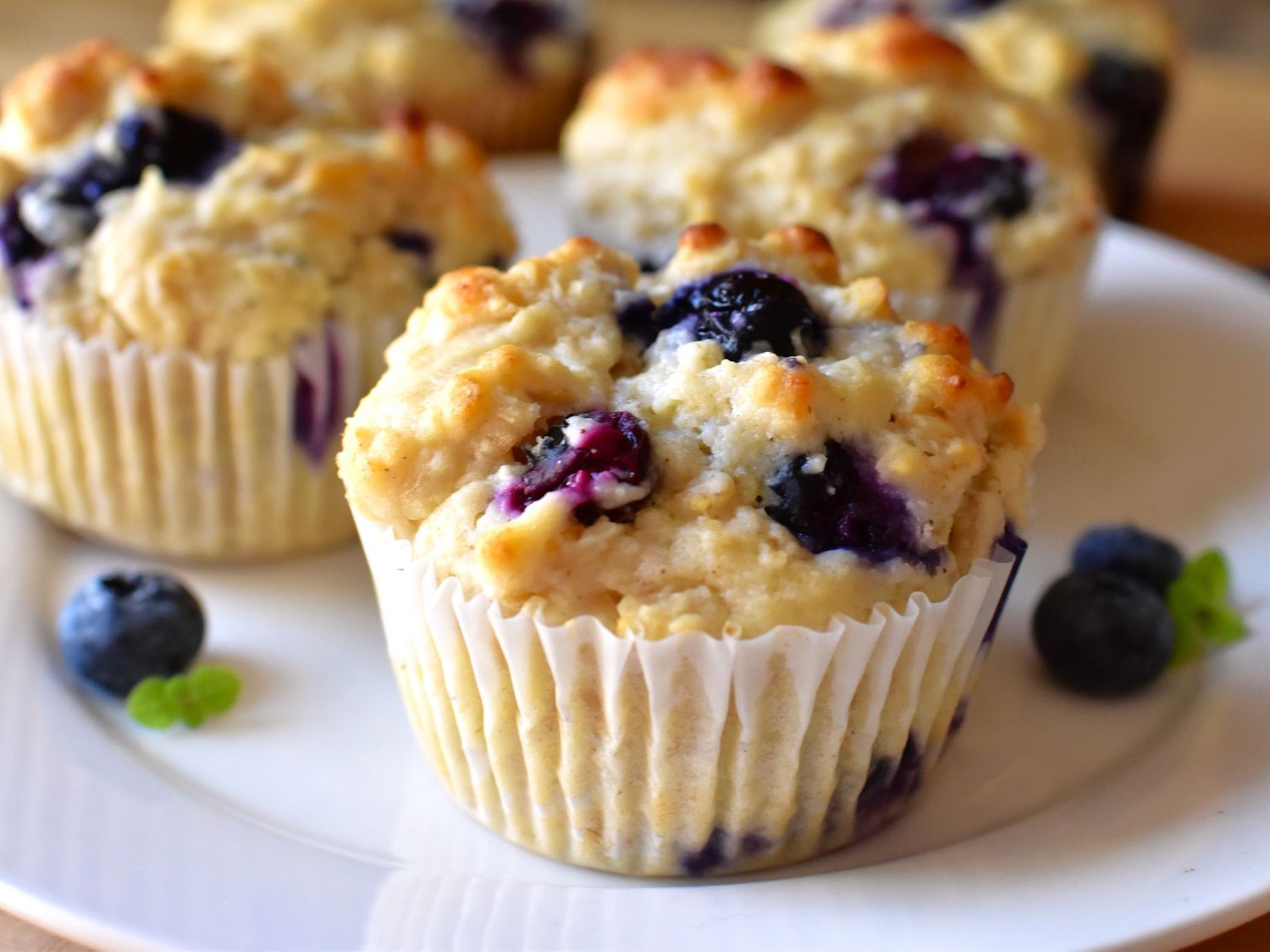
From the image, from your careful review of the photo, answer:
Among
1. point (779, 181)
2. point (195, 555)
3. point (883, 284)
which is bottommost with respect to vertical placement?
point (195, 555)

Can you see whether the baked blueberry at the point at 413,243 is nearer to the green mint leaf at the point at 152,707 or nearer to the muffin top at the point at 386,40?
the green mint leaf at the point at 152,707

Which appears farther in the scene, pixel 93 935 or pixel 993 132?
pixel 993 132

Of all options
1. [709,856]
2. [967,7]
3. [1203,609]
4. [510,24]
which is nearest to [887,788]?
[709,856]

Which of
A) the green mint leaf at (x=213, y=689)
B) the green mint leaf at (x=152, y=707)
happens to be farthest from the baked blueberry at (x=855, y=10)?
the green mint leaf at (x=152, y=707)

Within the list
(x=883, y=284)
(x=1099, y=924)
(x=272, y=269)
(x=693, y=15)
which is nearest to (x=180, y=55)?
(x=272, y=269)

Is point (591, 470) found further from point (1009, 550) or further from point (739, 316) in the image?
point (1009, 550)

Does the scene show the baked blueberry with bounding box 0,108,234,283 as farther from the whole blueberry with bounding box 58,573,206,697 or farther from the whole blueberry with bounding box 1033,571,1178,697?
the whole blueberry with bounding box 1033,571,1178,697

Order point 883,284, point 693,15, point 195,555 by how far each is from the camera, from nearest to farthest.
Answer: point 883,284 < point 195,555 < point 693,15

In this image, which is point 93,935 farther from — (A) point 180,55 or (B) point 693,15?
(B) point 693,15
